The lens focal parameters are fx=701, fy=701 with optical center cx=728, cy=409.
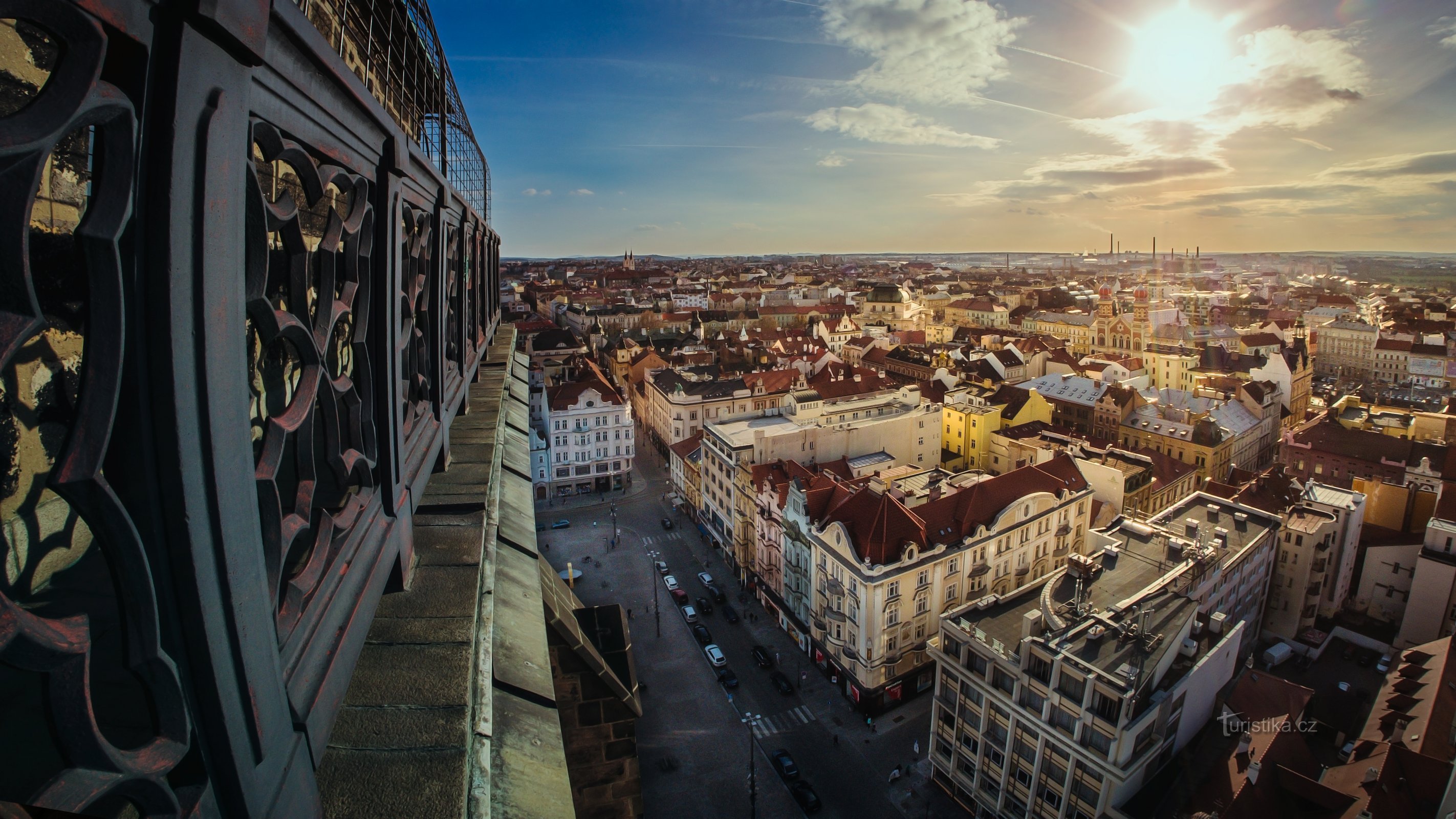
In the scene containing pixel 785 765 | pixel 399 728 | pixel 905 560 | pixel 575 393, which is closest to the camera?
pixel 399 728

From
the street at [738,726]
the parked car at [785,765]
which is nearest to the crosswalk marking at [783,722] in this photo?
the street at [738,726]

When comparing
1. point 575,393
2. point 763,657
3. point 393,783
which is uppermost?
point 393,783

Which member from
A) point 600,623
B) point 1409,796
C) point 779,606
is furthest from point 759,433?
point 1409,796

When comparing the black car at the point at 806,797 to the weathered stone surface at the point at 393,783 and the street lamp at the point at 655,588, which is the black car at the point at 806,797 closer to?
the street lamp at the point at 655,588

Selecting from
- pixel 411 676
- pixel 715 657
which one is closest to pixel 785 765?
pixel 715 657

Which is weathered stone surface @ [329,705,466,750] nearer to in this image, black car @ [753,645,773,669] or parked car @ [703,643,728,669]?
parked car @ [703,643,728,669]

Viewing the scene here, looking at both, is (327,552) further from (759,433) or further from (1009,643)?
(759,433)

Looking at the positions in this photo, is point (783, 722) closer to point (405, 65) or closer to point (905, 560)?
point (905, 560)

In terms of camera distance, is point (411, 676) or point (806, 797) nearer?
point (411, 676)
